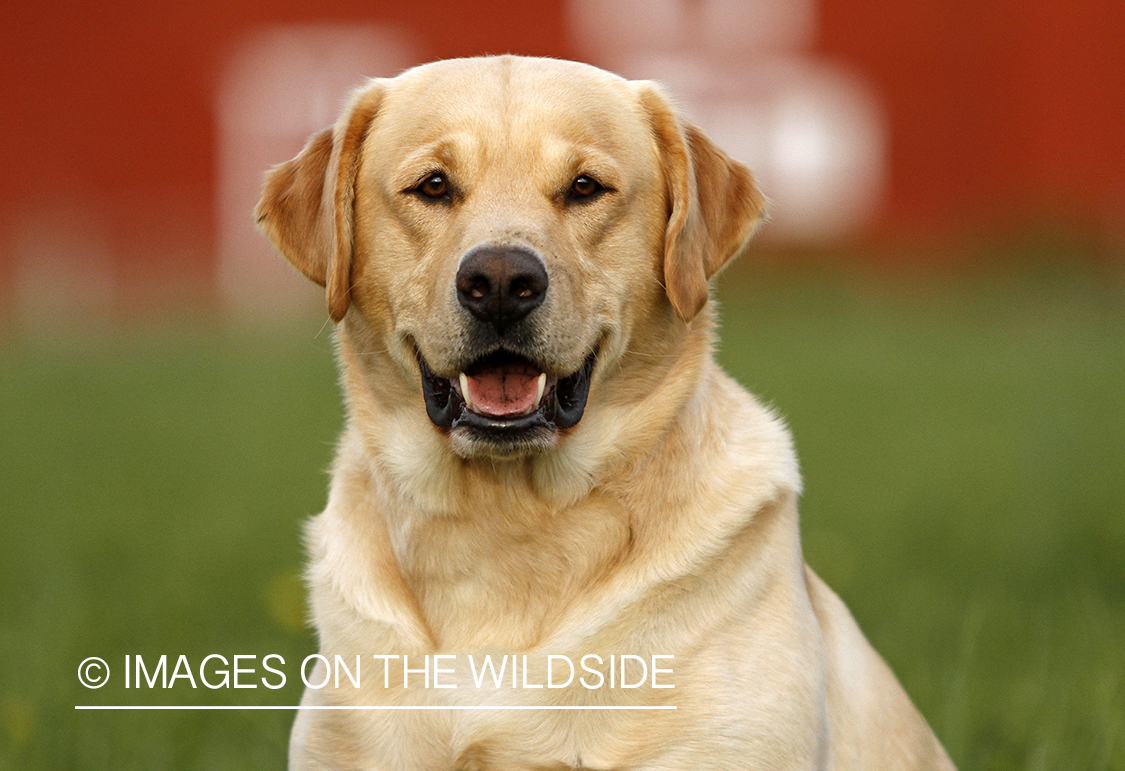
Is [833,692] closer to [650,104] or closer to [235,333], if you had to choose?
[650,104]

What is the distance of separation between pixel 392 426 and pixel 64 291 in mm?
17691

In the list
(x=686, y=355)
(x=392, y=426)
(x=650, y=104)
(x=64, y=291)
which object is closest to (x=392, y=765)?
(x=392, y=426)

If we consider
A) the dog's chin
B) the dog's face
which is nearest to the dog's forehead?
the dog's face

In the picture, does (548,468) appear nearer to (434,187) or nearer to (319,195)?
(434,187)

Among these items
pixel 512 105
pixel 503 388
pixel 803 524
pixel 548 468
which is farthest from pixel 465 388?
pixel 803 524

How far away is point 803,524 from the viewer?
282 inches

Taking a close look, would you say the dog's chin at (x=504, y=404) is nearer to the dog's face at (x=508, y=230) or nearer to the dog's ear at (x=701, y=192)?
the dog's face at (x=508, y=230)

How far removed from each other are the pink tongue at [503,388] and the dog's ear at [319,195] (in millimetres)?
479

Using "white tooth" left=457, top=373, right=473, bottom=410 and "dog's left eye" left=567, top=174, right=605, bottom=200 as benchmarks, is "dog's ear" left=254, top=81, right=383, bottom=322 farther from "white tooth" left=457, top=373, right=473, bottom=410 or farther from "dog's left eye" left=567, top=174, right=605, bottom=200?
"dog's left eye" left=567, top=174, right=605, bottom=200

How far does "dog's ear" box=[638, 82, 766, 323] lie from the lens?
137 inches

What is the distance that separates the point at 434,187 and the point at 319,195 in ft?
1.23

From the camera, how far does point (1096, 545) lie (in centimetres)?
627

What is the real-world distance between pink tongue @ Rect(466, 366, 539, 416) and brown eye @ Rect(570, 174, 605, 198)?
0.47 meters

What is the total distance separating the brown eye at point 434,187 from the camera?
3371 mm
